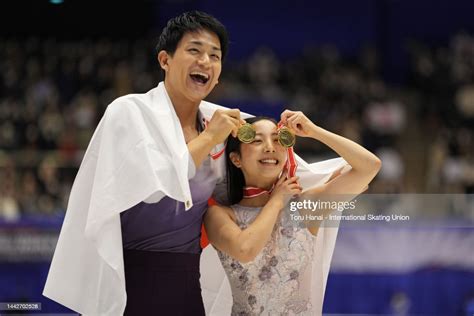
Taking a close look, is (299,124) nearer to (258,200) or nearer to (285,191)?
(285,191)

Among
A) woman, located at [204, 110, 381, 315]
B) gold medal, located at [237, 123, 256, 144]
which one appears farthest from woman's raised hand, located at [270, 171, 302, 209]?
Answer: gold medal, located at [237, 123, 256, 144]

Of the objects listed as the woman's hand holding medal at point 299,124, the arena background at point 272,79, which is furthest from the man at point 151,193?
the arena background at point 272,79

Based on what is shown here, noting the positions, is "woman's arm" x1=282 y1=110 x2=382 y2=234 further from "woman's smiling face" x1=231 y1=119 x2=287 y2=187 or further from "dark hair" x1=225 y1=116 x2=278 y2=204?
"dark hair" x1=225 y1=116 x2=278 y2=204

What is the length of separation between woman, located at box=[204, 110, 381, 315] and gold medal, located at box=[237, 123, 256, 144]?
0.24 ft

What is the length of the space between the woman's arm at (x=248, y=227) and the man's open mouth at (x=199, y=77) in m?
0.49

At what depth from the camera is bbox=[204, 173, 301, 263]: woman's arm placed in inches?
119

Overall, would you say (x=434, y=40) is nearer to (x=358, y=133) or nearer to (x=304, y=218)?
(x=358, y=133)

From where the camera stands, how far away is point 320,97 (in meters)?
13.4

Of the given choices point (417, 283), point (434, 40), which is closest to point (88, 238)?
point (417, 283)

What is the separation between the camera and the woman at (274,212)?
3141 mm

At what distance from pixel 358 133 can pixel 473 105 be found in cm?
249

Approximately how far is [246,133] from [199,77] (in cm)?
29

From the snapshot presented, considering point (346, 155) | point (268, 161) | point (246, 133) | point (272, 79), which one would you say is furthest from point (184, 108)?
point (272, 79)

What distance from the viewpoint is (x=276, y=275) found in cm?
320
